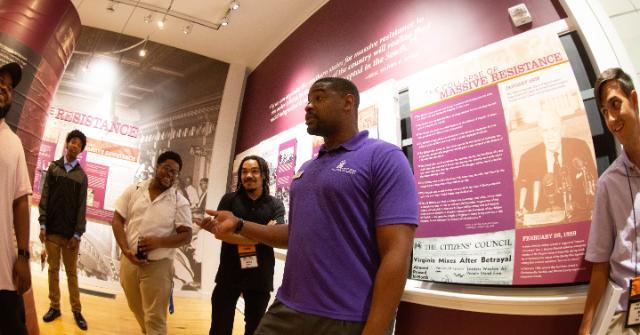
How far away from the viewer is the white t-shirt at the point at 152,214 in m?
2.54

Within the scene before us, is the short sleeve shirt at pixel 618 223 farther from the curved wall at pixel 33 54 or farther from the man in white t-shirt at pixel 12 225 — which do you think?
the curved wall at pixel 33 54

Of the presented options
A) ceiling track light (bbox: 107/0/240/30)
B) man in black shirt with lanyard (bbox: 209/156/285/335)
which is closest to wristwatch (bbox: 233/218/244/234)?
man in black shirt with lanyard (bbox: 209/156/285/335)

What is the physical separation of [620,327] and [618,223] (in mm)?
350

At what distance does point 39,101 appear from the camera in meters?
2.86

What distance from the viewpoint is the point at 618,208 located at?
123cm

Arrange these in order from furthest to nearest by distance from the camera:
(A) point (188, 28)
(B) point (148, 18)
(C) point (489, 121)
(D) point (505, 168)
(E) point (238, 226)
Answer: (A) point (188, 28)
(B) point (148, 18)
(C) point (489, 121)
(D) point (505, 168)
(E) point (238, 226)

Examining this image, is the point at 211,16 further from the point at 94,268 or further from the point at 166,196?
the point at 94,268

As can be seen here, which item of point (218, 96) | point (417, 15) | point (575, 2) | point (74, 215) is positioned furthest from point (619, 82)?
point (218, 96)

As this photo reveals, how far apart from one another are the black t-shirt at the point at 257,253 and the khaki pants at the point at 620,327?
181 centimetres

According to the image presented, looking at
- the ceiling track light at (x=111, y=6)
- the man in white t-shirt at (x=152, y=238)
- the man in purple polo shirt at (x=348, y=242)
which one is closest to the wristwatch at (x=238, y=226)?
the man in purple polo shirt at (x=348, y=242)

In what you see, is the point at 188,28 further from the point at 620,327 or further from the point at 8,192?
the point at 620,327

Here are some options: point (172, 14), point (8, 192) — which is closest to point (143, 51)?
point (172, 14)

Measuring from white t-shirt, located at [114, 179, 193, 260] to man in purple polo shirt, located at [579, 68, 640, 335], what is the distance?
2.51m

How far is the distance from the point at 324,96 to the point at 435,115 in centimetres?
112
